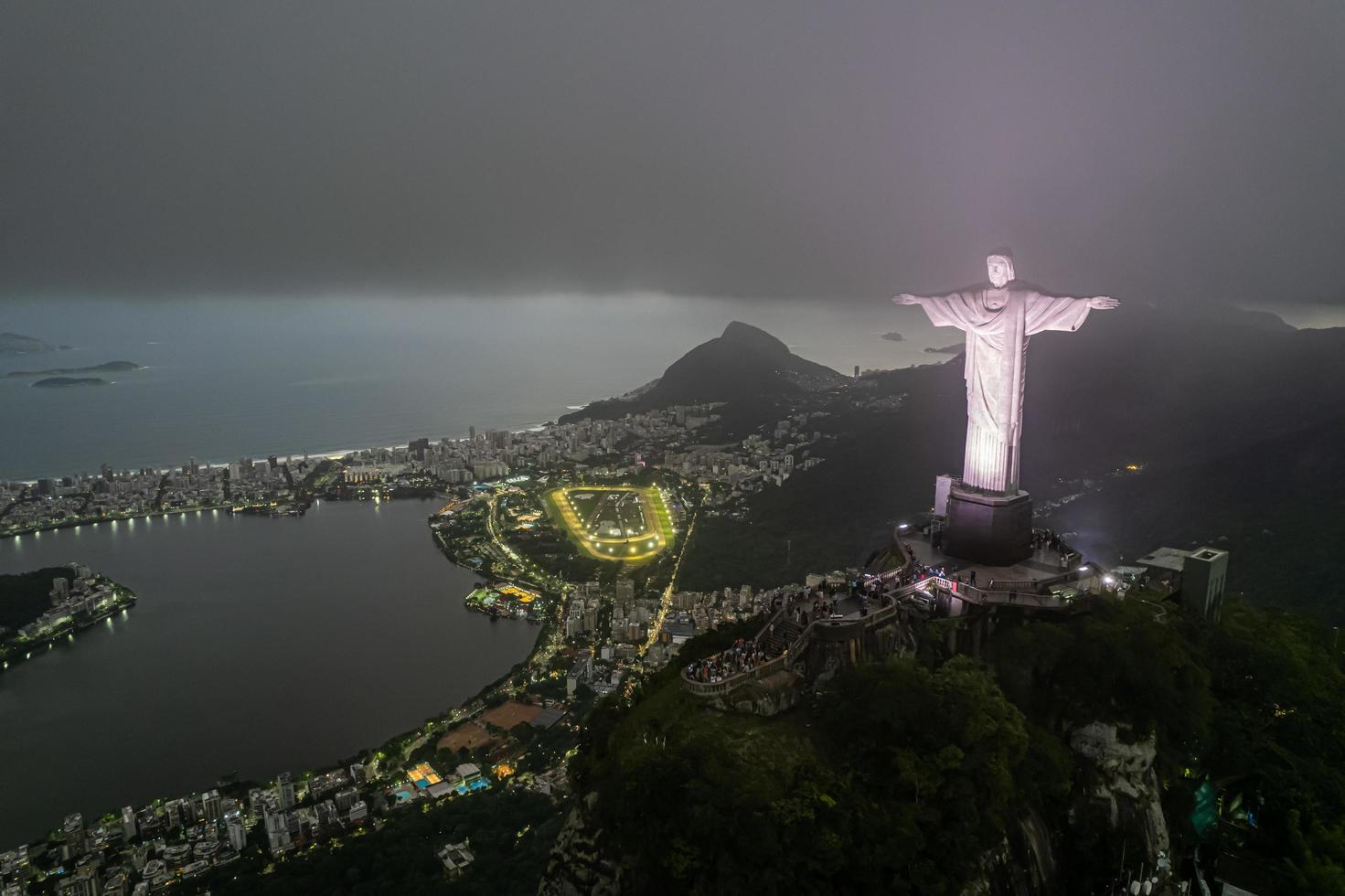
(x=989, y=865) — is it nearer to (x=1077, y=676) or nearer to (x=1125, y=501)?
(x=1077, y=676)

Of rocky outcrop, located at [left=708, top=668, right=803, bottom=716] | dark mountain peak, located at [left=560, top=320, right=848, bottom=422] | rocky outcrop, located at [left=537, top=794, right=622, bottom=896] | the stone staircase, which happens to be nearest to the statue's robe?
the stone staircase

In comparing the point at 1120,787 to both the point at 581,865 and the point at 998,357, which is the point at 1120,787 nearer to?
the point at 998,357

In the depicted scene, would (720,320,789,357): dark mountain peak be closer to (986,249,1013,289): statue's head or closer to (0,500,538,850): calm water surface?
(0,500,538,850): calm water surface

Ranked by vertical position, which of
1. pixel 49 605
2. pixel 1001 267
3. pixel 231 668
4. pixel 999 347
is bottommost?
pixel 231 668

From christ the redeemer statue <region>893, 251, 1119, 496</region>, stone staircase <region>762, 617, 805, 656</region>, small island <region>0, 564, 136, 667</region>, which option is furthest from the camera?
small island <region>0, 564, 136, 667</region>

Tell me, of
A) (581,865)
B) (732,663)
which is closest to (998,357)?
(732,663)

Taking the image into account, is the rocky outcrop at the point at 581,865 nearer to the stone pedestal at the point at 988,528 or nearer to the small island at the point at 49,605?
the stone pedestal at the point at 988,528

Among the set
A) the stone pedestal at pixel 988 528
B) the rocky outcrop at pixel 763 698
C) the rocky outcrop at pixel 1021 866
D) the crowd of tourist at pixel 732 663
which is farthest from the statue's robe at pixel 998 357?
the rocky outcrop at pixel 763 698
